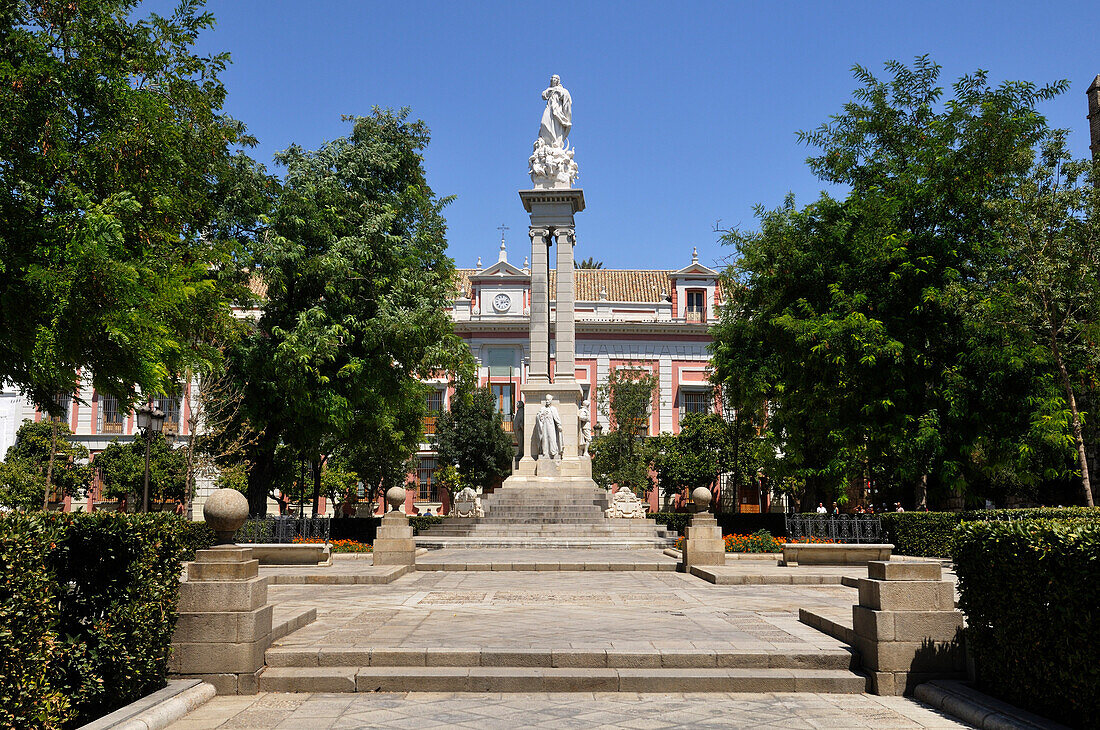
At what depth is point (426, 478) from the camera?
52.2m

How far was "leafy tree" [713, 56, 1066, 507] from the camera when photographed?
20594 mm

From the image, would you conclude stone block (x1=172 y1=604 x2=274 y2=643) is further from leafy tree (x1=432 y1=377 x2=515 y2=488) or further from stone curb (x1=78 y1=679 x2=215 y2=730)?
leafy tree (x1=432 y1=377 x2=515 y2=488)

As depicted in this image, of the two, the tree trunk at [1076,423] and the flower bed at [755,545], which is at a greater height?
the tree trunk at [1076,423]

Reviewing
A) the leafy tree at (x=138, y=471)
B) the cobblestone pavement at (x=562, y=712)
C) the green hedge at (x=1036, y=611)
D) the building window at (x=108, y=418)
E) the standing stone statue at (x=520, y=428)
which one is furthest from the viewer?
the building window at (x=108, y=418)

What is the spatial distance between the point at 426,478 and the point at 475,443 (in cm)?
665

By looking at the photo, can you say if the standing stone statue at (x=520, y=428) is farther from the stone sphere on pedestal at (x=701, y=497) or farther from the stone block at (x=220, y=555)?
the stone block at (x=220, y=555)

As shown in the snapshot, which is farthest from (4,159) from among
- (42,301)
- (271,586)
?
(271,586)

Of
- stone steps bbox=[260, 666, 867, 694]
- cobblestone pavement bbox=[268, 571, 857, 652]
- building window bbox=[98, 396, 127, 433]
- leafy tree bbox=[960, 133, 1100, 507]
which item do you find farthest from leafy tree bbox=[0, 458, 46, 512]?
leafy tree bbox=[960, 133, 1100, 507]

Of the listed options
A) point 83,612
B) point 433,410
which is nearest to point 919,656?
point 83,612

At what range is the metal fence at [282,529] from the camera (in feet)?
70.3

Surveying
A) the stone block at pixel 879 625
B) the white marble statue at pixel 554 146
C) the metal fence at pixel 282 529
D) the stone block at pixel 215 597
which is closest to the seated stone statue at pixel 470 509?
the metal fence at pixel 282 529

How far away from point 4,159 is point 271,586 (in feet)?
23.9

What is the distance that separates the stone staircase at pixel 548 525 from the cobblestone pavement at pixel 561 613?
7.93 meters

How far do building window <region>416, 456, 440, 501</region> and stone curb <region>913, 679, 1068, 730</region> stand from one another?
150 feet
